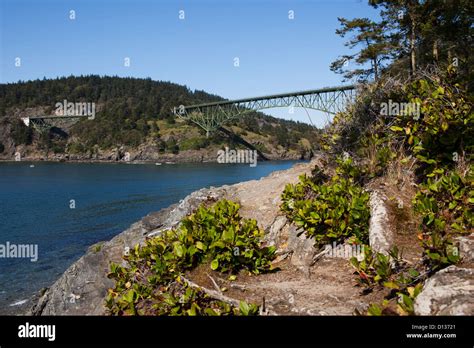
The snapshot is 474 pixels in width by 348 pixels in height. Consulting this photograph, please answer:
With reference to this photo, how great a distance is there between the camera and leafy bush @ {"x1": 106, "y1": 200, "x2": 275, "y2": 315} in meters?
5.91

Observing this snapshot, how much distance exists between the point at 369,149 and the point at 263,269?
12.9 feet

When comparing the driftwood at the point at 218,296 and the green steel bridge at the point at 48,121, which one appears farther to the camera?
the green steel bridge at the point at 48,121

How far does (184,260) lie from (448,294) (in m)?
4.07

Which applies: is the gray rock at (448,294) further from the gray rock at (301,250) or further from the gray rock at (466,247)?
the gray rock at (301,250)

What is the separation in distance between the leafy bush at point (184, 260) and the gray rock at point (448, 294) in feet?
9.34

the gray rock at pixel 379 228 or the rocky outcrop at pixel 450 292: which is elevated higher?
the gray rock at pixel 379 228

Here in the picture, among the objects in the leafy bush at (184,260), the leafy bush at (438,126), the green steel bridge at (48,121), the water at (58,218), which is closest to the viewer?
the leafy bush at (184,260)

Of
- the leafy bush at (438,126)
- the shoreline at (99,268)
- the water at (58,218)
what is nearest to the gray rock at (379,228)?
the leafy bush at (438,126)

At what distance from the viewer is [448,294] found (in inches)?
163

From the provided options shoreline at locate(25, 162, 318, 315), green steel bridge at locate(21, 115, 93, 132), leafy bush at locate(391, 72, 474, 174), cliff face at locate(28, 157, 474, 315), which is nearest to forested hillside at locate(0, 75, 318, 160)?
green steel bridge at locate(21, 115, 93, 132)

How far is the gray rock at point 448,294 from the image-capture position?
152 inches

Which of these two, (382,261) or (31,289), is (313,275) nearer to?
(382,261)

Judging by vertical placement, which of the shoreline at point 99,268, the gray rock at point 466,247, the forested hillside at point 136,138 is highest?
the forested hillside at point 136,138
